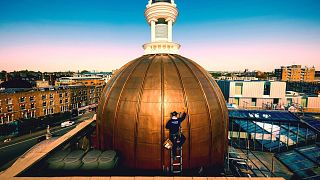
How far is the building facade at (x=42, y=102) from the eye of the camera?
150 feet

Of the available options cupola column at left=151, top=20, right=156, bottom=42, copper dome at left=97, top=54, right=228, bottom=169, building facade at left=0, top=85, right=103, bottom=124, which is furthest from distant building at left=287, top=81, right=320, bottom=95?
building facade at left=0, top=85, right=103, bottom=124

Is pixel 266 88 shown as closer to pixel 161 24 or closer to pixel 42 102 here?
pixel 161 24

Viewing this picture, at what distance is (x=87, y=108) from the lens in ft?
247

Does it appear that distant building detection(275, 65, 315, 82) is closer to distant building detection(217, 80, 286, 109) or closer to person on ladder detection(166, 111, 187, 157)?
distant building detection(217, 80, 286, 109)

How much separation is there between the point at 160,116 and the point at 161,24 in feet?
39.2

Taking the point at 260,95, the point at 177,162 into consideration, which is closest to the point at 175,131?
the point at 177,162

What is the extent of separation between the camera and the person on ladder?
11570 millimetres

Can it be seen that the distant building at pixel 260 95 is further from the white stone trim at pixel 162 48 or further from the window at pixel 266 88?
the white stone trim at pixel 162 48

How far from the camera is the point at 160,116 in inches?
493

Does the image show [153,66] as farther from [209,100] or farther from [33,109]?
[33,109]

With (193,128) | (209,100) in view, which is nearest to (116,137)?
(193,128)

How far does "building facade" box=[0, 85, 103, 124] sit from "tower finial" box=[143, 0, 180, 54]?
49478mm

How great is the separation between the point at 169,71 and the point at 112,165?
8.82m

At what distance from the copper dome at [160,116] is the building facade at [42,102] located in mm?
48451
